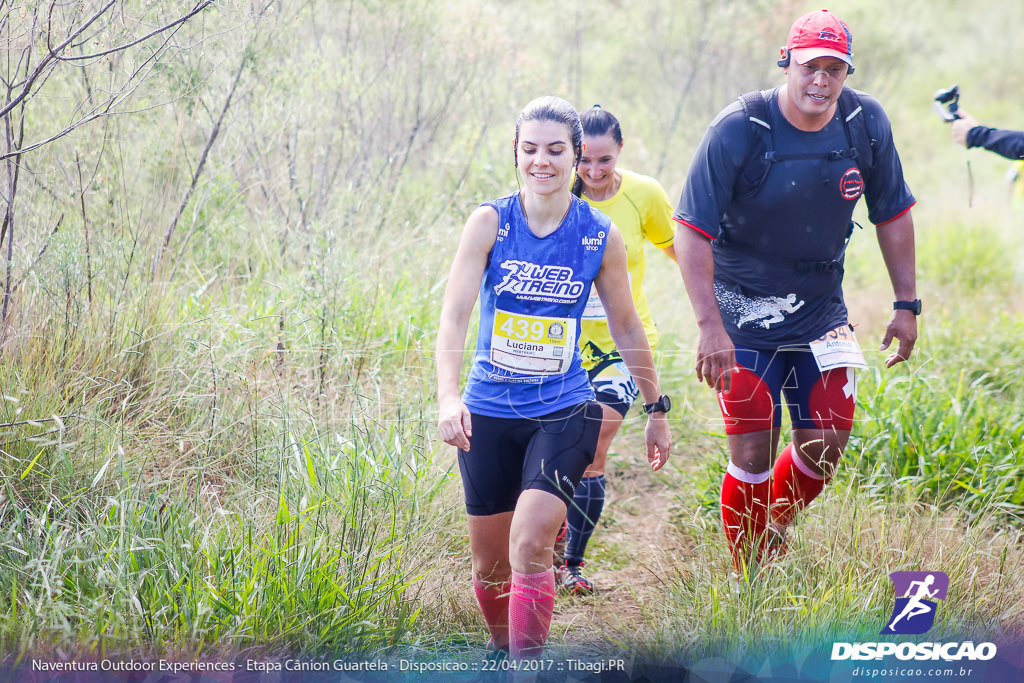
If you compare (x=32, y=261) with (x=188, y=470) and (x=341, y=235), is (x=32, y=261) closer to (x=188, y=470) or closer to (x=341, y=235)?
(x=188, y=470)

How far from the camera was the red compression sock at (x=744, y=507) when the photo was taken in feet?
12.4

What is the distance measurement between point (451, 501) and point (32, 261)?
2102mm

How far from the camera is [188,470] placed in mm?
3658

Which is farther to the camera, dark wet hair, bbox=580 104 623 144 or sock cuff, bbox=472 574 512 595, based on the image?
dark wet hair, bbox=580 104 623 144

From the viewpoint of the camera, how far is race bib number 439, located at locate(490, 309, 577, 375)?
2988 millimetres

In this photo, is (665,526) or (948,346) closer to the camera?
(665,526)

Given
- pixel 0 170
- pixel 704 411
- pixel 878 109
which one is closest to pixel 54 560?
pixel 0 170

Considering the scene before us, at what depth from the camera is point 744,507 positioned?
3.89 meters

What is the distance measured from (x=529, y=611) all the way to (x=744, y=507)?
4.52 feet
